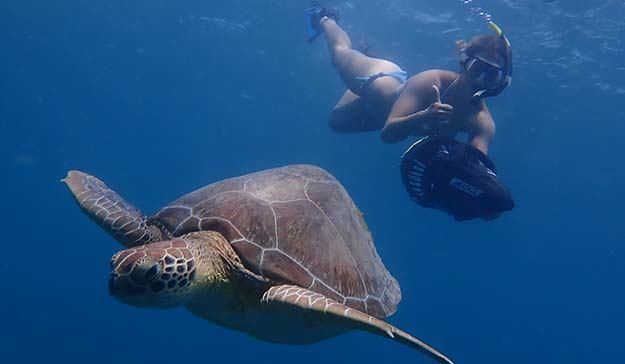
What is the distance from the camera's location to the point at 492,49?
593 cm

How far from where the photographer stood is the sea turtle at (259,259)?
277 cm

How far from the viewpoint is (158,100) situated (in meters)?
28.5

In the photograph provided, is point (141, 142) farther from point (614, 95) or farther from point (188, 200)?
point (188, 200)

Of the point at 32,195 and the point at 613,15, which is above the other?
the point at 32,195

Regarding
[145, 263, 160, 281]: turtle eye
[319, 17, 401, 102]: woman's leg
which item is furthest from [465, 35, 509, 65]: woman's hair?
[145, 263, 160, 281]: turtle eye

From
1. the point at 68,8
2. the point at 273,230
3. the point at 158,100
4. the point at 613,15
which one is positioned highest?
the point at 158,100

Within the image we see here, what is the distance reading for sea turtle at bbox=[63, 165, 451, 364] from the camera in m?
2.77

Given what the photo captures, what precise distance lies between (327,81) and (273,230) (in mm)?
18320

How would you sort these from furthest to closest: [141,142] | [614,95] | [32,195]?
[32,195]
[141,142]
[614,95]

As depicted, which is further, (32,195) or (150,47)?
(32,195)

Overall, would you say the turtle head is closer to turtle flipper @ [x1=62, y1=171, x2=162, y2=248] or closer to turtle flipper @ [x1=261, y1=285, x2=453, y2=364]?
turtle flipper @ [x1=261, y1=285, x2=453, y2=364]

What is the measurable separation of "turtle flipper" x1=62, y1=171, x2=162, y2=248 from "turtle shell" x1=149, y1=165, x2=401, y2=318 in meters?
0.18

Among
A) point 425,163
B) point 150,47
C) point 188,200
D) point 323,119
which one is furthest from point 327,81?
point 188,200

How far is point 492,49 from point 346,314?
15.0 ft
